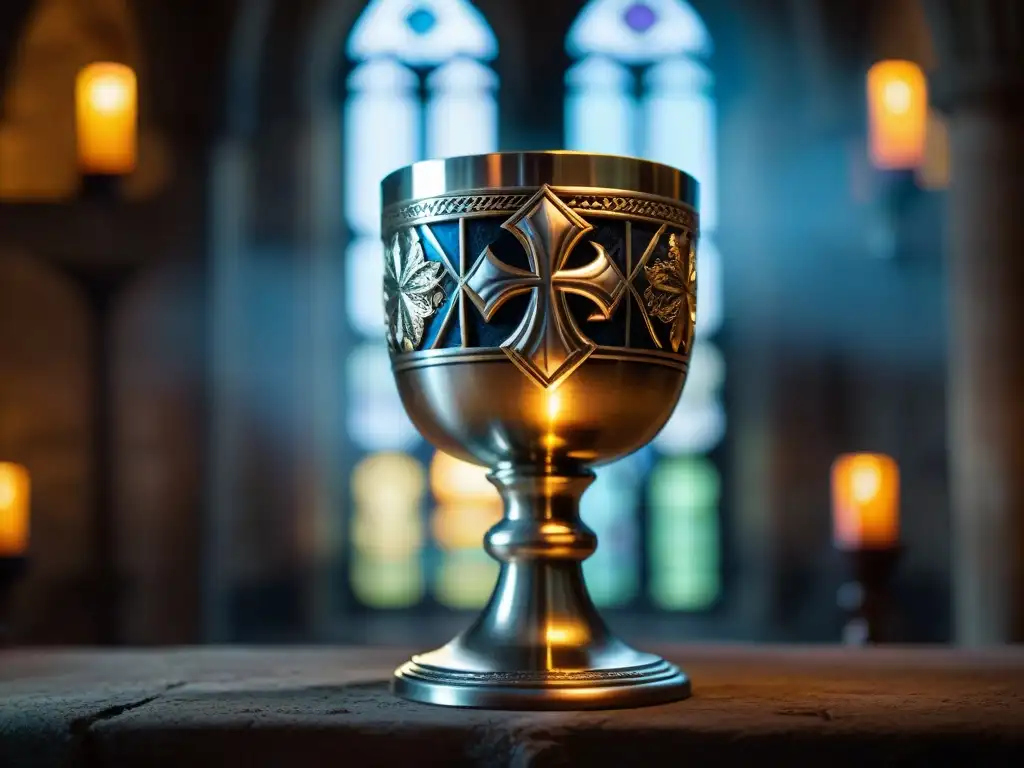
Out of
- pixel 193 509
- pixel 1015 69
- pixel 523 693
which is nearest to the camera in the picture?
pixel 523 693

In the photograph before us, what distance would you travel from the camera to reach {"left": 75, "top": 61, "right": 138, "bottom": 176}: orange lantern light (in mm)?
5637

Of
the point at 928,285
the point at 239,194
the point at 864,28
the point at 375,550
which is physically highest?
the point at 864,28

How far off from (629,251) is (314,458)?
647 cm

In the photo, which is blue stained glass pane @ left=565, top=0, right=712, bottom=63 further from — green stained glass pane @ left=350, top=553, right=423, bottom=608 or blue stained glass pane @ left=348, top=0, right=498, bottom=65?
green stained glass pane @ left=350, top=553, right=423, bottom=608

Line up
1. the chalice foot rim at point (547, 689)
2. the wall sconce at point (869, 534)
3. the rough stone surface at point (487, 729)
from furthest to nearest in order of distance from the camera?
the wall sconce at point (869, 534)
the chalice foot rim at point (547, 689)
the rough stone surface at point (487, 729)

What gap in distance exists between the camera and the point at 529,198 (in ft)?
4.13

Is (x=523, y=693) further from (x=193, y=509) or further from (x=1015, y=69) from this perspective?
(x=193, y=509)

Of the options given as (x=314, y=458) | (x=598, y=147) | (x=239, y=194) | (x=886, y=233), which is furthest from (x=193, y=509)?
(x=886, y=233)

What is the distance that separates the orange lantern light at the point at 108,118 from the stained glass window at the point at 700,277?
98.9 inches

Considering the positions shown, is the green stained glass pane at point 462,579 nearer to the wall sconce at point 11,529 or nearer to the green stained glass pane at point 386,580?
the green stained glass pane at point 386,580

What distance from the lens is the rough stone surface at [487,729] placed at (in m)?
1.06

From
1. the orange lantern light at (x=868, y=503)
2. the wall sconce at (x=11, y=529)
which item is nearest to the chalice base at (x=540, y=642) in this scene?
the wall sconce at (x=11, y=529)

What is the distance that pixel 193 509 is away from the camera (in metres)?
6.92

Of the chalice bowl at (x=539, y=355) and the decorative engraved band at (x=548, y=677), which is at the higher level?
the chalice bowl at (x=539, y=355)
